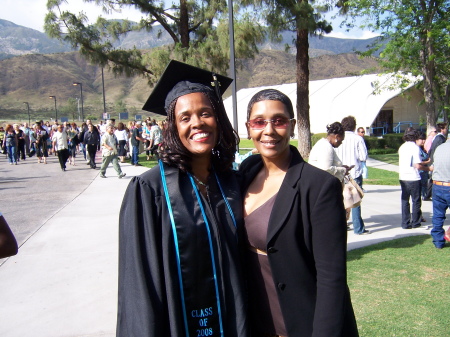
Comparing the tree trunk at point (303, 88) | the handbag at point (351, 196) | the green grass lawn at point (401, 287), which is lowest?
the green grass lawn at point (401, 287)

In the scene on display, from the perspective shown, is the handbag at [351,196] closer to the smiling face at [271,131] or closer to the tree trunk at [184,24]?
the smiling face at [271,131]

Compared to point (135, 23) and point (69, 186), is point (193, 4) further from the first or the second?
point (69, 186)

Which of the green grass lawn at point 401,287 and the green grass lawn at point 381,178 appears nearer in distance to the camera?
the green grass lawn at point 401,287

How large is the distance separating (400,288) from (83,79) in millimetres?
169730

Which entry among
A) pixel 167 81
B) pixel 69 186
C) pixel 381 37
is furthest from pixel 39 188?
pixel 381 37

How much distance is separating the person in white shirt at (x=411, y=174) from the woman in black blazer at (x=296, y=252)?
17.6 ft

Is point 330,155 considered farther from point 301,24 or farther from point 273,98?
point 301,24

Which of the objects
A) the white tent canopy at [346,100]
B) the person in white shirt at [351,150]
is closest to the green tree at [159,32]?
the person in white shirt at [351,150]

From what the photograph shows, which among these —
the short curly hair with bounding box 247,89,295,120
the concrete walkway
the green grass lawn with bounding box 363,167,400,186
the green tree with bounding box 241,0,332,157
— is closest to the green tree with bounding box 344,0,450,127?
the green tree with bounding box 241,0,332,157

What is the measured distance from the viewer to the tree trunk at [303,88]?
1562 cm

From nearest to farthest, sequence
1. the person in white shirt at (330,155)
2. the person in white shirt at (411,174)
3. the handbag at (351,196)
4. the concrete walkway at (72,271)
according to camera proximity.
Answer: the concrete walkway at (72,271), the person in white shirt at (330,155), the handbag at (351,196), the person in white shirt at (411,174)

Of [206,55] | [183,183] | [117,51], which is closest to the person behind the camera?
[183,183]

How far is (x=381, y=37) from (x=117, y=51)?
33.5ft

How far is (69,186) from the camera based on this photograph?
1152cm
